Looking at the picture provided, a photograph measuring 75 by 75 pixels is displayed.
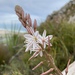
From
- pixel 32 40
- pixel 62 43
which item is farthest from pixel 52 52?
pixel 32 40

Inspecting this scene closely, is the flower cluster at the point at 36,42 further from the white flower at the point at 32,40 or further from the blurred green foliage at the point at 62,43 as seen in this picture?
the blurred green foliage at the point at 62,43

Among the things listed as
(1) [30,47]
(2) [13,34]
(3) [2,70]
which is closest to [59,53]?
(3) [2,70]

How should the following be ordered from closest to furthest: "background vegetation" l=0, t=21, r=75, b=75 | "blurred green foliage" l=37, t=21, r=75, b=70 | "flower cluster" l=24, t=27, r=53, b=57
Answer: "flower cluster" l=24, t=27, r=53, b=57
"background vegetation" l=0, t=21, r=75, b=75
"blurred green foliage" l=37, t=21, r=75, b=70

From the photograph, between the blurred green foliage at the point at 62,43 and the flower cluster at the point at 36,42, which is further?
the blurred green foliage at the point at 62,43

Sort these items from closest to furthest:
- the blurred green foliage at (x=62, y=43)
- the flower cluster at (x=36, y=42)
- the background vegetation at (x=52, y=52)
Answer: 1. the flower cluster at (x=36, y=42)
2. the background vegetation at (x=52, y=52)
3. the blurred green foliage at (x=62, y=43)

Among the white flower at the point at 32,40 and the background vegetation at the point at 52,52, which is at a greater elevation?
the white flower at the point at 32,40

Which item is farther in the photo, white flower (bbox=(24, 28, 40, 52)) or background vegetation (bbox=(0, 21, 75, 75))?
background vegetation (bbox=(0, 21, 75, 75))

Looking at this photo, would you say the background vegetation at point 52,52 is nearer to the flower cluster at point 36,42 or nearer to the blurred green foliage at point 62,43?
the blurred green foliage at point 62,43

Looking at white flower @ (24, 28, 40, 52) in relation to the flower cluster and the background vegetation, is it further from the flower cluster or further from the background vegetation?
the background vegetation

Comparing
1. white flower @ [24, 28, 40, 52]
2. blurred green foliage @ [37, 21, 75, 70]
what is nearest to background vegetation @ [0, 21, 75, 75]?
blurred green foliage @ [37, 21, 75, 70]

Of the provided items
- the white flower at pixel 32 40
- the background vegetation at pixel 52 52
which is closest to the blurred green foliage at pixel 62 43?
the background vegetation at pixel 52 52

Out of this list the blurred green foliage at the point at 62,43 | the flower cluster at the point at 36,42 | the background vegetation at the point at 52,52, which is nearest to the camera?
the flower cluster at the point at 36,42
